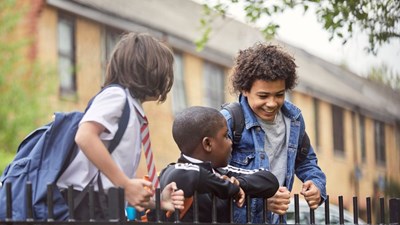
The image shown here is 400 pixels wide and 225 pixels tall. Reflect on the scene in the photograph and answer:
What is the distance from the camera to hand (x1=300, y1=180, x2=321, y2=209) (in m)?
6.17

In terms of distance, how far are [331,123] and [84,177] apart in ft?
130

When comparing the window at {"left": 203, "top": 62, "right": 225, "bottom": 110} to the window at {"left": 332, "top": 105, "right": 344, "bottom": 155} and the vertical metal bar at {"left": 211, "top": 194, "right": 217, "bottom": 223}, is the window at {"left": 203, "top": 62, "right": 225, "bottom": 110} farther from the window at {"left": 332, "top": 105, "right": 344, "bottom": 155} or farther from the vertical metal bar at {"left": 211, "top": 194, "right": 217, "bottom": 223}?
the vertical metal bar at {"left": 211, "top": 194, "right": 217, "bottom": 223}

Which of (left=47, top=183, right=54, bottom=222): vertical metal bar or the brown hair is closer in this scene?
(left=47, top=183, right=54, bottom=222): vertical metal bar

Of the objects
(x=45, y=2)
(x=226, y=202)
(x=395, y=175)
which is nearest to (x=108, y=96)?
(x=226, y=202)

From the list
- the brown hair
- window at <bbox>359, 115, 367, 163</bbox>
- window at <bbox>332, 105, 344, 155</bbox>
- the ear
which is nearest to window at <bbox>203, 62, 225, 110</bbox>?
window at <bbox>332, 105, 344, 155</bbox>

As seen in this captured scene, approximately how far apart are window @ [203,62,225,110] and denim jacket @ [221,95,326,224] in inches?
1124

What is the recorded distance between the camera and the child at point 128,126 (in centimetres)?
507

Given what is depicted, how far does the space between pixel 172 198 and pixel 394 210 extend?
1412 millimetres

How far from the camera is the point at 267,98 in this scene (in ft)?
20.5

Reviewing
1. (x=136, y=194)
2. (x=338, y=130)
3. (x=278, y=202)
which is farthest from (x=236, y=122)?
(x=338, y=130)

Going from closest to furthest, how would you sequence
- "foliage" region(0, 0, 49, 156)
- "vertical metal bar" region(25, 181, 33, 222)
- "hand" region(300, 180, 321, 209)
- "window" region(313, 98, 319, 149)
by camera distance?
"vertical metal bar" region(25, 181, 33, 222)
"hand" region(300, 180, 321, 209)
"foliage" region(0, 0, 49, 156)
"window" region(313, 98, 319, 149)

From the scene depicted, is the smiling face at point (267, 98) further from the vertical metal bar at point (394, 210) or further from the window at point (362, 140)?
the window at point (362, 140)

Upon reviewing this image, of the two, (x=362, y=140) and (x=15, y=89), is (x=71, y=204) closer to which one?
(x=15, y=89)

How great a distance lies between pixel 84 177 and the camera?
5.23 m
